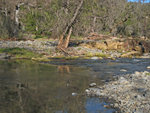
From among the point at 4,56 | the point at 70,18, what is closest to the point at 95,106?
the point at 4,56

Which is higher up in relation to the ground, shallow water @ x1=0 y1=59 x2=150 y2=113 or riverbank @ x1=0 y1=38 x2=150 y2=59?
shallow water @ x1=0 y1=59 x2=150 y2=113

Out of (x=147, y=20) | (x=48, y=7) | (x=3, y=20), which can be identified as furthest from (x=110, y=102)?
(x=147, y=20)

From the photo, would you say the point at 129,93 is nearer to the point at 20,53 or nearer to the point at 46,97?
the point at 46,97

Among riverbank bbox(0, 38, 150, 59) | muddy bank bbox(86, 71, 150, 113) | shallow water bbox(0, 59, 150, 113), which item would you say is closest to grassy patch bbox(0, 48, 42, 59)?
riverbank bbox(0, 38, 150, 59)

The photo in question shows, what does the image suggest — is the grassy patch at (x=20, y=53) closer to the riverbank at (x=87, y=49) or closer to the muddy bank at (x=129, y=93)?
the riverbank at (x=87, y=49)

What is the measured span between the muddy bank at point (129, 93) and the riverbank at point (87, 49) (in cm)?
980

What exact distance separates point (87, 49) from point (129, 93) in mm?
15387

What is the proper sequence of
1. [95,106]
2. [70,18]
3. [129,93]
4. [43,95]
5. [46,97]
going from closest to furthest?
[95,106]
[46,97]
[43,95]
[129,93]
[70,18]

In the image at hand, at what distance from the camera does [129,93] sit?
759 cm

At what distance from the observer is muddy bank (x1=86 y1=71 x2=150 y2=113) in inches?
246

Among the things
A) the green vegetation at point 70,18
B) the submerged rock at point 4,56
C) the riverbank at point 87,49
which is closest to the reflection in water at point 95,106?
the riverbank at point 87,49

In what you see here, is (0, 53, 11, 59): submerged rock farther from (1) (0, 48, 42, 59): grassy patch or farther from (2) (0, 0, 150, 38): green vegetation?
(2) (0, 0, 150, 38): green vegetation

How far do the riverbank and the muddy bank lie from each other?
9.80m

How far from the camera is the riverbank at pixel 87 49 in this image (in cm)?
1980
